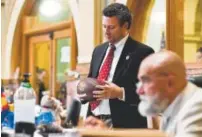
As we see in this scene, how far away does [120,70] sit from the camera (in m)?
2.45

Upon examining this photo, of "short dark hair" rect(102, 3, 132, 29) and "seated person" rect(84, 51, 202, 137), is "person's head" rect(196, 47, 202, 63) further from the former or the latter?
"seated person" rect(84, 51, 202, 137)

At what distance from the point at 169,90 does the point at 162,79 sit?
1.7 inches

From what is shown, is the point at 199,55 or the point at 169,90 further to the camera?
the point at 199,55

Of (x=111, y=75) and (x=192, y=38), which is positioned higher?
(x=192, y=38)

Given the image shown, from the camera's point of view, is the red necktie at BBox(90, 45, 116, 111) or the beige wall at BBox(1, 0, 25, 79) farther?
the beige wall at BBox(1, 0, 25, 79)

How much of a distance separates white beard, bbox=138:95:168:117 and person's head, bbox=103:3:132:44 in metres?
1.00

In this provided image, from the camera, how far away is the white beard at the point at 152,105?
1435 mm

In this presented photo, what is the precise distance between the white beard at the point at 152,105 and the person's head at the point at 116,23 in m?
1.00

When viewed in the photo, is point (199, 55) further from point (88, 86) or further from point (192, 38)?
point (88, 86)

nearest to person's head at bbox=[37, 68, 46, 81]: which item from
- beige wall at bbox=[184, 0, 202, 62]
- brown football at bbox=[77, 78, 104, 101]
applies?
beige wall at bbox=[184, 0, 202, 62]

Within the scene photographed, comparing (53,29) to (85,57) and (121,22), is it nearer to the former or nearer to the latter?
(85,57)

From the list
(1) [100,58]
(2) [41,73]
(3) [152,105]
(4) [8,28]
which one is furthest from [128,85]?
(4) [8,28]

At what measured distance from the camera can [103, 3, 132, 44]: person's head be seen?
8.06 feet

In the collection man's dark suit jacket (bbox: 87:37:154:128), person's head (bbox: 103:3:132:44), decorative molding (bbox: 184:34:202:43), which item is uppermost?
person's head (bbox: 103:3:132:44)
